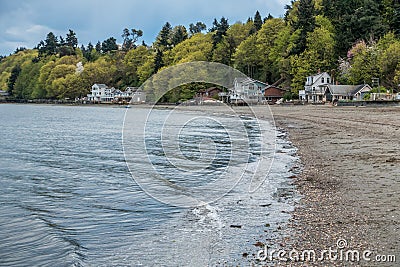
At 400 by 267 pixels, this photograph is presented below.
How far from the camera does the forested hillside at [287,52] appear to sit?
214ft

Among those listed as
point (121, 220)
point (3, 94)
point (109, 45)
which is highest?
point (109, 45)

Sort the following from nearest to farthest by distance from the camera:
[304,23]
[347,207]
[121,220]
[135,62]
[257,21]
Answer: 1. [347,207]
2. [121,220]
3. [304,23]
4. [257,21]
5. [135,62]

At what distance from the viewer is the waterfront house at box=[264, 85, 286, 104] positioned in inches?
3275

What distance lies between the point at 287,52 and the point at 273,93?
877 centimetres

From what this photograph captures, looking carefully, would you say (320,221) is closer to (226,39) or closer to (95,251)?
(95,251)

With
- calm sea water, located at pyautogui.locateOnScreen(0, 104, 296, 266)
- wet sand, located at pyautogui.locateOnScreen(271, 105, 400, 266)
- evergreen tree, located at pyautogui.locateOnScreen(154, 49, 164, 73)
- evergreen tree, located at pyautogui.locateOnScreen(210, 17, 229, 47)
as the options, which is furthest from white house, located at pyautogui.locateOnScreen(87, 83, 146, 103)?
wet sand, located at pyautogui.locateOnScreen(271, 105, 400, 266)

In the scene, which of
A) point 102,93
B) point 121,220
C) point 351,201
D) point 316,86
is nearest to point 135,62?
point 102,93

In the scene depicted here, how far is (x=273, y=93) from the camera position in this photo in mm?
83688

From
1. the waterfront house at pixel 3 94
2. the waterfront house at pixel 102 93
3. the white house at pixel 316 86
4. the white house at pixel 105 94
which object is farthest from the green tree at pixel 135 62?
the waterfront house at pixel 3 94

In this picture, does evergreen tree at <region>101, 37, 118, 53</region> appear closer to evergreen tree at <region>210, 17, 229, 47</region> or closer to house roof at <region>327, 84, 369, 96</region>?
evergreen tree at <region>210, 17, 229, 47</region>

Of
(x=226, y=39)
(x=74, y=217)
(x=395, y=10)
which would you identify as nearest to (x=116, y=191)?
(x=74, y=217)

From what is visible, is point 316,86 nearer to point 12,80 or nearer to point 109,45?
point 109,45

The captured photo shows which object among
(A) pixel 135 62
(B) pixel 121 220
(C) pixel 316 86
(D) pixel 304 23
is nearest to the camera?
(B) pixel 121 220

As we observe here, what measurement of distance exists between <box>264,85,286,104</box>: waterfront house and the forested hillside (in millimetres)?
2640
